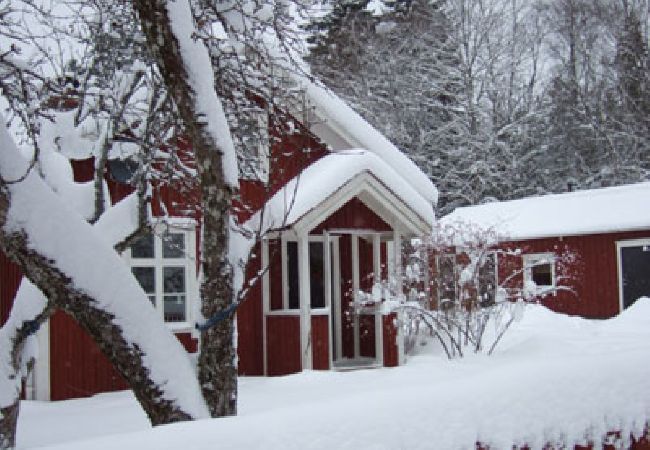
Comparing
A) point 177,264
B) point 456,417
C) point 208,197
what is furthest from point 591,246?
point 456,417

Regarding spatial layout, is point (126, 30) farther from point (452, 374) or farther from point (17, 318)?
point (452, 374)

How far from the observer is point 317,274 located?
14.5 meters

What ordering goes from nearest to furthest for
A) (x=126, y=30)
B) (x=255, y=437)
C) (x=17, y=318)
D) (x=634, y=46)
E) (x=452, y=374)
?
(x=255, y=437)
(x=17, y=318)
(x=126, y=30)
(x=452, y=374)
(x=634, y=46)

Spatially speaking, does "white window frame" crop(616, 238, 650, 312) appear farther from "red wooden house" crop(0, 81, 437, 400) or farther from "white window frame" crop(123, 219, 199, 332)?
"white window frame" crop(123, 219, 199, 332)

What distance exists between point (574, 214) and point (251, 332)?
12.0 metres

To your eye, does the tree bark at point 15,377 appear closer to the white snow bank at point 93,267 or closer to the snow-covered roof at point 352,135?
the white snow bank at point 93,267

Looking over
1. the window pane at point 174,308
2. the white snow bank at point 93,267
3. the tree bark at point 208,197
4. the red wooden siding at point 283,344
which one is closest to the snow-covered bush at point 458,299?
the red wooden siding at point 283,344

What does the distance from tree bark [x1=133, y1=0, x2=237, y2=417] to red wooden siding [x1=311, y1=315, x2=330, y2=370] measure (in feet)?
26.7

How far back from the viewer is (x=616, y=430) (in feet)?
16.2

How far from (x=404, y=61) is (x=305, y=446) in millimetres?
31452

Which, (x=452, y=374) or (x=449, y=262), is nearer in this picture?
(x=452, y=374)

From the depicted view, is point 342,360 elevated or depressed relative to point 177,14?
depressed

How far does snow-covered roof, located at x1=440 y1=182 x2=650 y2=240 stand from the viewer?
67.1ft

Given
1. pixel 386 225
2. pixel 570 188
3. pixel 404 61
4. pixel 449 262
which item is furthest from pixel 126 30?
pixel 404 61
